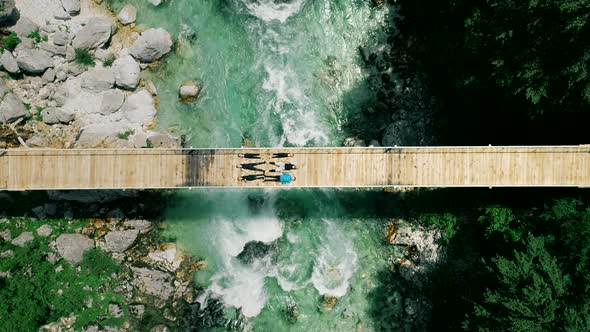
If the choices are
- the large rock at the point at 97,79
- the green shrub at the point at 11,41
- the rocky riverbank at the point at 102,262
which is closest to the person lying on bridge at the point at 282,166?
the rocky riverbank at the point at 102,262

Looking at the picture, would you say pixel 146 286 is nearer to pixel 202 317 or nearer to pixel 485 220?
pixel 202 317

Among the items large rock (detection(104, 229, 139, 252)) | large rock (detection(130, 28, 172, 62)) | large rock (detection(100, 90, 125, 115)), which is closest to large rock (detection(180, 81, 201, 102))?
large rock (detection(130, 28, 172, 62))

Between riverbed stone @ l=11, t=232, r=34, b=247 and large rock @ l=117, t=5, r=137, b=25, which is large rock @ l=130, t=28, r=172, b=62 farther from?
riverbed stone @ l=11, t=232, r=34, b=247

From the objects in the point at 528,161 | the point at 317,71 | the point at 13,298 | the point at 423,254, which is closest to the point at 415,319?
the point at 423,254

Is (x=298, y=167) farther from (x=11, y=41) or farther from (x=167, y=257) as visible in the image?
(x=11, y=41)

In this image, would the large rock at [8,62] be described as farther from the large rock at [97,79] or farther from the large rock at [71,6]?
the large rock at [71,6]

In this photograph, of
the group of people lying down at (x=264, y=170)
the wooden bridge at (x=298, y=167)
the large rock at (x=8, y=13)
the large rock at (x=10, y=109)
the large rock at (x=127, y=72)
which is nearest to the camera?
the wooden bridge at (x=298, y=167)
